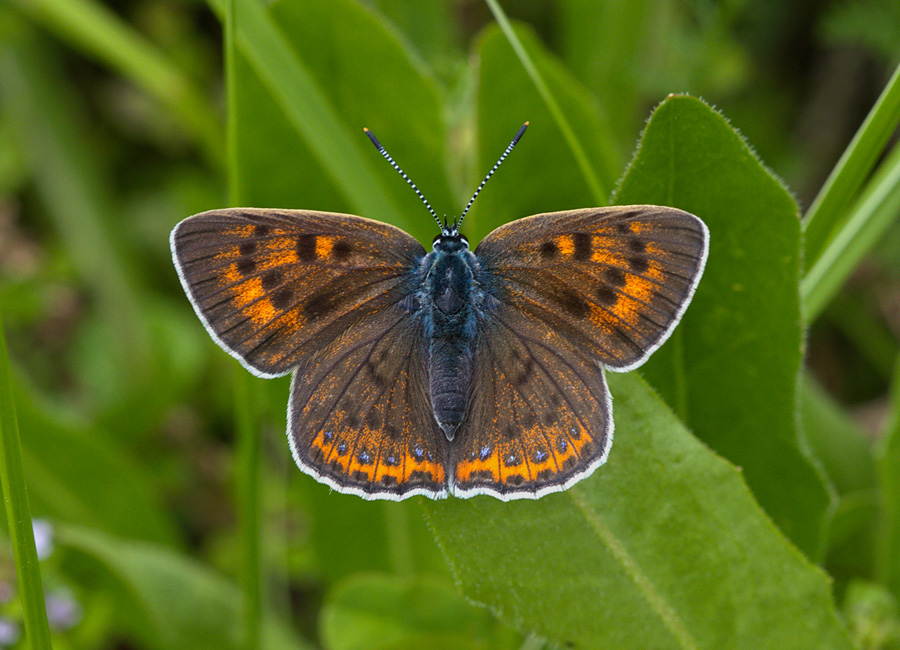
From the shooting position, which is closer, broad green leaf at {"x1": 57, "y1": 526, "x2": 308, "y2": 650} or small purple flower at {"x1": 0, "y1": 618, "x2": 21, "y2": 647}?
small purple flower at {"x1": 0, "y1": 618, "x2": 21, "y2": 647}

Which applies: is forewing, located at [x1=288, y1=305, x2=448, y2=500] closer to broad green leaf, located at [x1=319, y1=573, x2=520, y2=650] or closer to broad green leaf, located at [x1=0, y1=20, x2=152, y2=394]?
broad green leaf, located at [x1=319, y1=573, x2=520, y2=650]

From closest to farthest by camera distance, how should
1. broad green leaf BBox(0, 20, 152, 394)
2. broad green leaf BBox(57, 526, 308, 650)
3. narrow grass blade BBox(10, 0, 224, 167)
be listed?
broad green leaf BBox(57, 526, 308, 650), narrow grass blade BBox(10, 0, 224, 167), broad green leaf BBox(0, 20, 152, 394)

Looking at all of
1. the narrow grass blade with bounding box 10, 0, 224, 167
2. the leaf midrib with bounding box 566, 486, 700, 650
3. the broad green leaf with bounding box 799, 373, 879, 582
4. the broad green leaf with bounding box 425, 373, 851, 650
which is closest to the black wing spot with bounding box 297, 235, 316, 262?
the broad green leaf with bounding box 425, 373, 851, 650

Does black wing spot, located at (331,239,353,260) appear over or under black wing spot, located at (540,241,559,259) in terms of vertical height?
under

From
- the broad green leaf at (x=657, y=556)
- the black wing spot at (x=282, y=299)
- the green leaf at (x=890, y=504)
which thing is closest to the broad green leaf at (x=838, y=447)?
the green leaf at (x=890, y=504)

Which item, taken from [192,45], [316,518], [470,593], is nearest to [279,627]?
[316,518]

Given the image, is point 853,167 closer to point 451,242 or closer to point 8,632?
point 451,242

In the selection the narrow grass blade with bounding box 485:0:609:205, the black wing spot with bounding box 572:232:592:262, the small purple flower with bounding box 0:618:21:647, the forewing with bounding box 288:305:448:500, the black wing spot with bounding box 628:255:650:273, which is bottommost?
the small purple flower with bounding box 0:618:21:647
